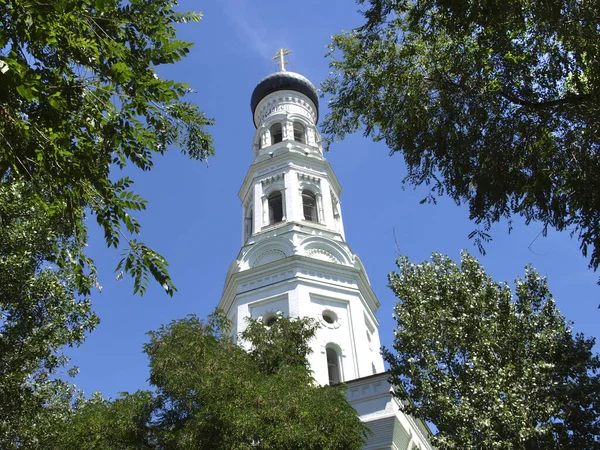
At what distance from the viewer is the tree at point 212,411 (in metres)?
10.9

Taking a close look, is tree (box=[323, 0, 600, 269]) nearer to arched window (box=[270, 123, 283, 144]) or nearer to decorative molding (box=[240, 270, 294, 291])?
decorative molding (box=[240, 270, 294, 291])

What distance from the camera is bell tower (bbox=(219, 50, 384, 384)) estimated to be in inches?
859

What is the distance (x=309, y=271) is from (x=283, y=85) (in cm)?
1407

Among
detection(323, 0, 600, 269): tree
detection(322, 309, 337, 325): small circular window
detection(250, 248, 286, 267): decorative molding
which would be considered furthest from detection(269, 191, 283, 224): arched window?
detection(323, 0, 600, 269): tree

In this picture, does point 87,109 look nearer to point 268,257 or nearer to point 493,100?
point 493,100

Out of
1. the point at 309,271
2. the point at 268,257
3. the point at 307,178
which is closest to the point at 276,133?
the point at 307,178

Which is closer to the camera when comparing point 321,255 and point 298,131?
point 321,255

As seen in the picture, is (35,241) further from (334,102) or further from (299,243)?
(299,243)

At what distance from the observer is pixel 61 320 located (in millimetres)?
12406

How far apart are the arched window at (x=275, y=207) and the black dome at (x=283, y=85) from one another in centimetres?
845

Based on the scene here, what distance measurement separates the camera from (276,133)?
104ft

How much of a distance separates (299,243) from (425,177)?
14.0 meters

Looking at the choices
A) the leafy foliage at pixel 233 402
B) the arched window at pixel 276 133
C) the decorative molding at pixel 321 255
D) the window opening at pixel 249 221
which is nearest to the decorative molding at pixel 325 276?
the decorative molding at pixel 321 255

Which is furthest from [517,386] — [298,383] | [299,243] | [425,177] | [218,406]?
[299,243]
